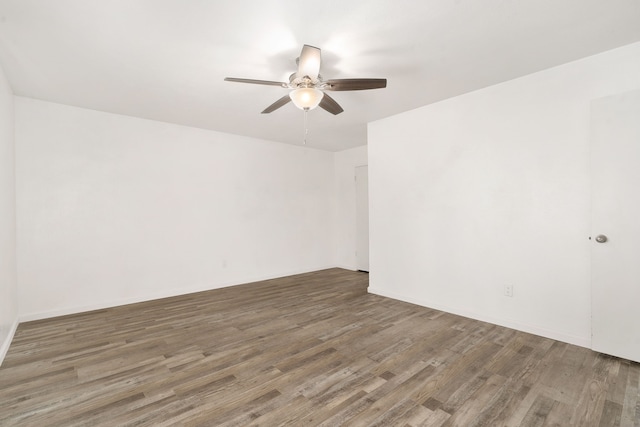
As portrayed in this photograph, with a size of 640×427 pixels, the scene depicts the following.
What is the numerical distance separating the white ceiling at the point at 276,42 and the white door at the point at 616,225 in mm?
634

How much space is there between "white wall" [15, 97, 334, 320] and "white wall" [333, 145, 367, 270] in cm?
101

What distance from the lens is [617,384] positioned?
2061mm

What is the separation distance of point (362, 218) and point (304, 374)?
410cm

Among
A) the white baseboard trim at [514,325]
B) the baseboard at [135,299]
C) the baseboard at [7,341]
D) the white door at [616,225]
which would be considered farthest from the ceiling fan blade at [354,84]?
the baseboard at [135,299]

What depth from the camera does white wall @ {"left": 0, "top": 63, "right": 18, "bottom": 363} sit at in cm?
265

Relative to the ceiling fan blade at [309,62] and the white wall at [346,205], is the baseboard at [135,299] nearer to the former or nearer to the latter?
the white wall at [346,205]

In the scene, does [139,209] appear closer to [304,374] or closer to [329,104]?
[329,104]

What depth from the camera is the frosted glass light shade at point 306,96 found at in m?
2.46

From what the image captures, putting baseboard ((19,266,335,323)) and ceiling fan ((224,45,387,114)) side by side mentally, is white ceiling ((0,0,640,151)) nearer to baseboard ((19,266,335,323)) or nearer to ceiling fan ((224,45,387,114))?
ceiling fan ((224,45,387,114))

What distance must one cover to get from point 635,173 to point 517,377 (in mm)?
→ 1864

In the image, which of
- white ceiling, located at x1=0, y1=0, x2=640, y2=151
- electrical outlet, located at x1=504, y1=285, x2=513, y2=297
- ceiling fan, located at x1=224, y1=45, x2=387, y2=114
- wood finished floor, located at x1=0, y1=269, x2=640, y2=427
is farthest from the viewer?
electrical outlet, located at x1=504, y1=285, x2=513, y2=297

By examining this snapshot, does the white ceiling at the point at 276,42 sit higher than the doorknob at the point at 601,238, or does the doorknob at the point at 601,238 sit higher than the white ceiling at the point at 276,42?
the white ceiling at the point at 276,42

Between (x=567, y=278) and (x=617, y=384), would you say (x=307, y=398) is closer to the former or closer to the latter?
(x=617, y=384)

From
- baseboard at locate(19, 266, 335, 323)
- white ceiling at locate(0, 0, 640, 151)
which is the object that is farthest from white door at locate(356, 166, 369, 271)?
white ceiling at locate(0, 0, 640, 151)
